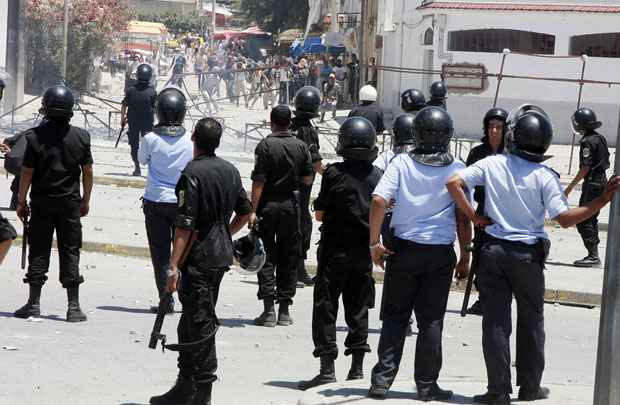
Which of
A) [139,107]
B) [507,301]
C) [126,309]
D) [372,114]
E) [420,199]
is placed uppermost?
[372,114]

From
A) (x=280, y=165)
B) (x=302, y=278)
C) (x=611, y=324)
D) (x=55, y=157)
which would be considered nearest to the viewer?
(x=611, y=324)

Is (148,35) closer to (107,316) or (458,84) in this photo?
(458,84)

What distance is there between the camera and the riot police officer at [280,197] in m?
9.94

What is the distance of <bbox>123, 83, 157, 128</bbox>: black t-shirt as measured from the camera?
1953cm

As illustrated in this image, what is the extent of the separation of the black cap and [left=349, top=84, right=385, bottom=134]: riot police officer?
2544 millimetres

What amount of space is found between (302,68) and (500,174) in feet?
119

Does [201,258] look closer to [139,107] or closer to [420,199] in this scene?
[420,199]

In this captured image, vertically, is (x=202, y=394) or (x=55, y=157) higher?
(x=55, y=157)

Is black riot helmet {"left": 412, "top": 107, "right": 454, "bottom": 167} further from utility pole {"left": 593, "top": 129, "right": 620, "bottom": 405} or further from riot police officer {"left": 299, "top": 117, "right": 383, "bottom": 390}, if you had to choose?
utility pole {"left": 593, "top": 129, "right": 620, "bottom": 405}

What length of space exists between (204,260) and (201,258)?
22 mm

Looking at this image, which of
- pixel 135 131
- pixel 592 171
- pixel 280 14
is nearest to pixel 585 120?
pixel 592 171

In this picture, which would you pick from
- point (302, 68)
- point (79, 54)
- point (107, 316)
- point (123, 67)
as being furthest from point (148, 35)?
point (107, 316)

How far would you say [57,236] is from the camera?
984cm

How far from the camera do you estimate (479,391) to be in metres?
7.84
